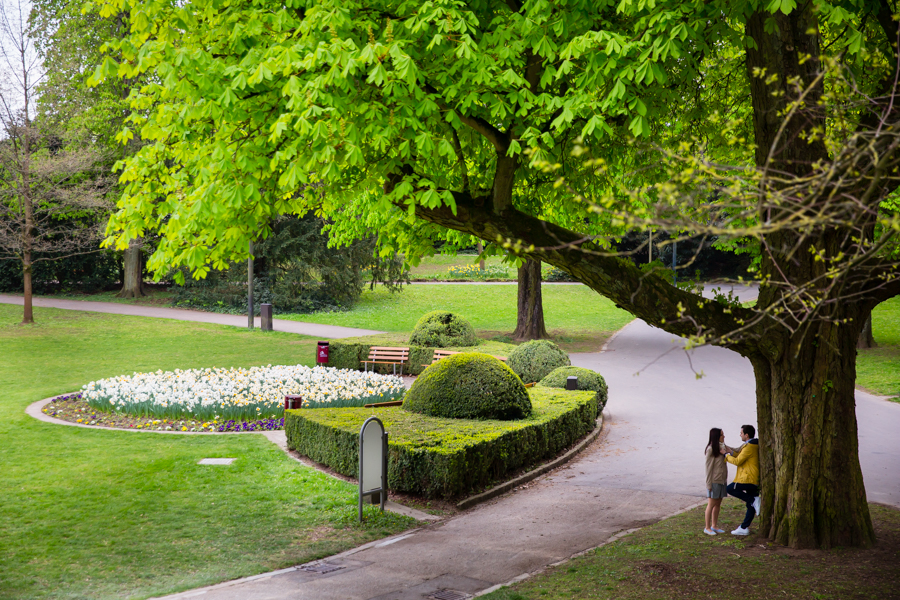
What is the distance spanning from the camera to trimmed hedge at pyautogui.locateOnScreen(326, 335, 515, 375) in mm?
19109

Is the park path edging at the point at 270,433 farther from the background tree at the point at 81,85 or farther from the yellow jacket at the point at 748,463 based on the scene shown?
the background tree at the point at 81,85

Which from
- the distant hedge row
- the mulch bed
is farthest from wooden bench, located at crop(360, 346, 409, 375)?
the mulch bed

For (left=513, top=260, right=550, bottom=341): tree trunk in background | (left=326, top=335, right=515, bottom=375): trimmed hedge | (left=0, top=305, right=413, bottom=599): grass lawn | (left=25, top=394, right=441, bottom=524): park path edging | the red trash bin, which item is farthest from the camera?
(left=513, top=260, right=550, bottom=341): tree trunk in background

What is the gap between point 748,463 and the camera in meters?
8.21

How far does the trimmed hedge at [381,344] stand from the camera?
19109 millimetres

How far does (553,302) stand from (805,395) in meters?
32.1

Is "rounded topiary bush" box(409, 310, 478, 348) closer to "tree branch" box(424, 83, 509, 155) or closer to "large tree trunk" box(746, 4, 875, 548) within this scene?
"tree branch" box(424, 83, 509, 155)

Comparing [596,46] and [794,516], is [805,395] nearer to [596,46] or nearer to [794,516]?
[794,516]

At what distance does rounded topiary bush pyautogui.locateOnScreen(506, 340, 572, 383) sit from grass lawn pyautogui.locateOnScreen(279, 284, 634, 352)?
7917mm

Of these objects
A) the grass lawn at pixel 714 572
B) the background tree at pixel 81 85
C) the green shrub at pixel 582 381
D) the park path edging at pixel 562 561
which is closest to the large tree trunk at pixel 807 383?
the grass lawn at pixel 714 572

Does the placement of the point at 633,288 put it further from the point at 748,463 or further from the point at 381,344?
the point at 381,344

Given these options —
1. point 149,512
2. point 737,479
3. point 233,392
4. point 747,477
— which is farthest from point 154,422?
point 747,477

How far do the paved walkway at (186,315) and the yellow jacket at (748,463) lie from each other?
1935cm

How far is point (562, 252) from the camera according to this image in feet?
23.9
